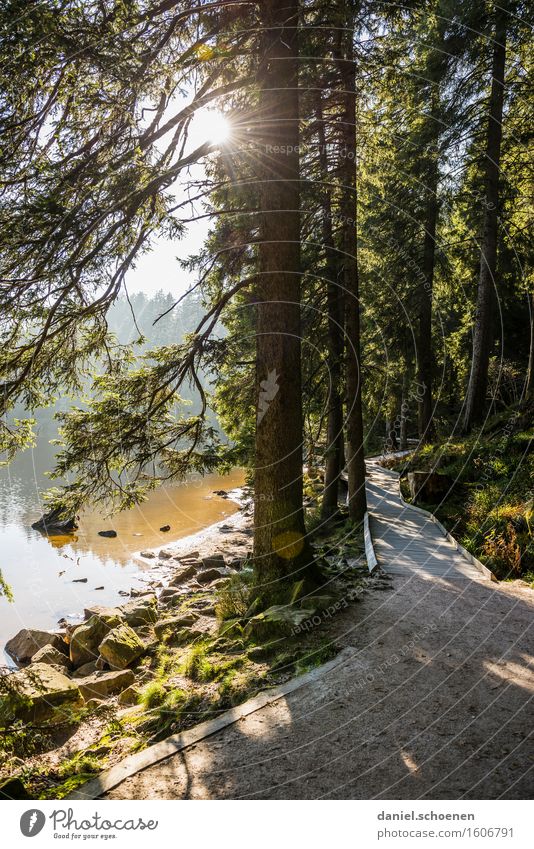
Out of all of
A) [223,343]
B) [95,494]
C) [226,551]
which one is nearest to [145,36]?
[223,343]

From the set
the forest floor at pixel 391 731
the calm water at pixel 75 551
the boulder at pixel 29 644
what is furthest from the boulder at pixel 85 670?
the forest floor at pixel 391 731

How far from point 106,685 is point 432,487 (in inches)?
390

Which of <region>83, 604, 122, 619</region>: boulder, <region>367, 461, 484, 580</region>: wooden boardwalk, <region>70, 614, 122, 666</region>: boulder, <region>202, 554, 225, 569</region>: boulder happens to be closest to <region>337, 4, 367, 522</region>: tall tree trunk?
<region>367, 461, 484, 580</region>: wooden boardwalk

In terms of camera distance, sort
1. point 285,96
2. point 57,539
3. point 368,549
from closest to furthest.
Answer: point 285,96
point 368,549
point 57,539

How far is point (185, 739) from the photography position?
4434 millimetres

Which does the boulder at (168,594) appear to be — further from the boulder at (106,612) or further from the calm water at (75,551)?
the calm water at (75,551)

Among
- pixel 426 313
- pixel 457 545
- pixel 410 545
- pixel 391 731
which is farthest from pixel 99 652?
pixel 426 313

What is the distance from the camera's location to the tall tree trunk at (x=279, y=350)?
6.88 metres

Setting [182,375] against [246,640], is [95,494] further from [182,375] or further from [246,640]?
[246,640]

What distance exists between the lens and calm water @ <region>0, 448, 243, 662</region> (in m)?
15.1

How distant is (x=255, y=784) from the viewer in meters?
3.64

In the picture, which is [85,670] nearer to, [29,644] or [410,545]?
[29,644]

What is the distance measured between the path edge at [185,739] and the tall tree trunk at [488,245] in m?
11.3

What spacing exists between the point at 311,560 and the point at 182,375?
3314 mm
